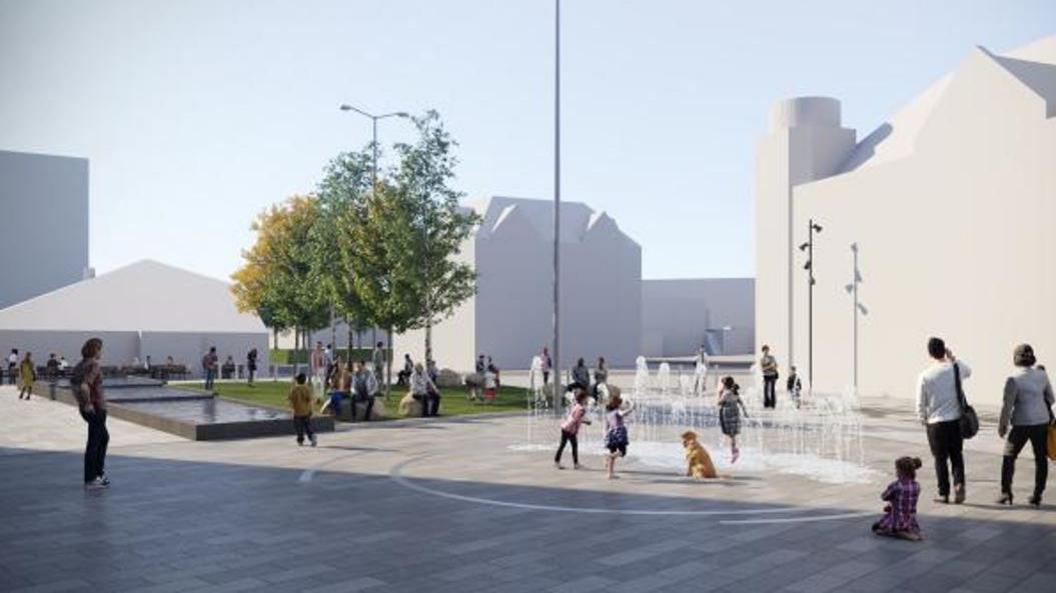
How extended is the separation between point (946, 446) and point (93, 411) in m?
11.9

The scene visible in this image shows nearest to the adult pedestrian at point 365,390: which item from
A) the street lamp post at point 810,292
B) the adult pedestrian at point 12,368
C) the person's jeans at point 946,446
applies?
the person's jeans at point 946,446

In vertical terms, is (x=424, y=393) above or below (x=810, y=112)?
below

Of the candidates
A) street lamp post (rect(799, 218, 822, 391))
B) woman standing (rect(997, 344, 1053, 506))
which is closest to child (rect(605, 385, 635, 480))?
woman standing (rect(997, 344, 1053, 506))

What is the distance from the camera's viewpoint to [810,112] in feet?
129

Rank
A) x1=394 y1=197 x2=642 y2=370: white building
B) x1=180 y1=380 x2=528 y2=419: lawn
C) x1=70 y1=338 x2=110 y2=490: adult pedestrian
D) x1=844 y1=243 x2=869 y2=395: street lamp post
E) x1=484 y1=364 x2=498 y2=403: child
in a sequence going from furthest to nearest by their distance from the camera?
x1=394 y1=197 x2=642 y2=370: white building
x1=844 y1=243 x2=869 y2=395: street lamp post
x1=484 y1=364 x2=498 y2=403: child
x1=180 y1=380 x2=528 y2=419: lawn
x1=70 y1=338 x2=110 y2=490: adult pedestrian

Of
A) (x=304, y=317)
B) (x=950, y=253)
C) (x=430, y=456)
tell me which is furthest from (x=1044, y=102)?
(x=304, y=317)

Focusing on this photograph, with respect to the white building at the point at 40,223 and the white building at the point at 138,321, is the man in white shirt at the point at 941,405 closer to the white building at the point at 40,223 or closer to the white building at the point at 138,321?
the white building at the point at 138,321

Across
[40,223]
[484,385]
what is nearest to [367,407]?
[484,385]

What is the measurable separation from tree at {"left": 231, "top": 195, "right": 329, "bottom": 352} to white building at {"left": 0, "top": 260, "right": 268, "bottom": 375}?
117 inches

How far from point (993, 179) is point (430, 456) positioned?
22523 mm

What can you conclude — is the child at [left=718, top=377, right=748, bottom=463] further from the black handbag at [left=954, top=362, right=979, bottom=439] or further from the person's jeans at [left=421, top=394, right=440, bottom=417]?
the person's jeans at [left=421, top=394, right=440, bottom=417]

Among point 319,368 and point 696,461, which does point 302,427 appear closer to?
point 696,461

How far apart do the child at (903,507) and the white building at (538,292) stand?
4266 cm

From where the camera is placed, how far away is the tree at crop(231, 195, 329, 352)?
4819 cm
